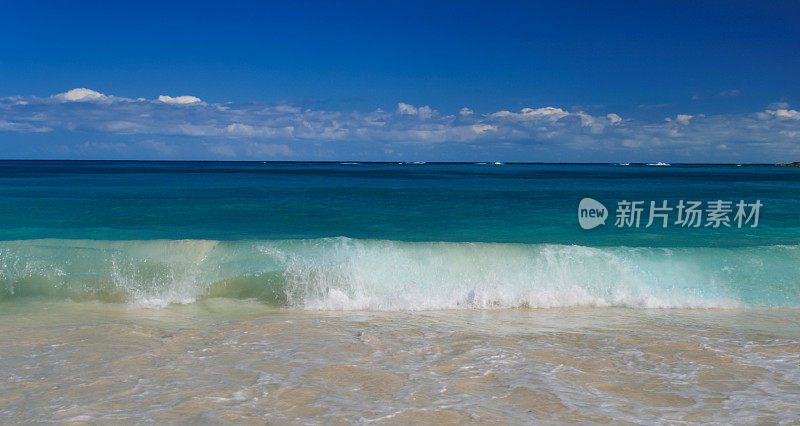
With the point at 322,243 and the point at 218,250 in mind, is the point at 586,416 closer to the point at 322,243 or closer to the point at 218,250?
the point at 322,243

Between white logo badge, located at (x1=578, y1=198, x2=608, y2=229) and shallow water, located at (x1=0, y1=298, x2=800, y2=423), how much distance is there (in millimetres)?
10871

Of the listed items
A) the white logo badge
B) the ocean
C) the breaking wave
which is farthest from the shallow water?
the white logo badge

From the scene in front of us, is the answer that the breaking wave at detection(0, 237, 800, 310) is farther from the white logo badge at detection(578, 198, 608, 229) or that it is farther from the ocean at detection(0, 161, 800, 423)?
the white logo badge at detection(578, 198, 608, 229)

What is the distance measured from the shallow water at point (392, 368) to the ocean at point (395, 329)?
0.08 feet

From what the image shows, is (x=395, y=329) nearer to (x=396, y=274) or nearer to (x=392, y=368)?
(x=392, y=368)

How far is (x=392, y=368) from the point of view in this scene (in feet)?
17.3

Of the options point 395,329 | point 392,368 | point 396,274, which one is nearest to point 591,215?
point 396,274

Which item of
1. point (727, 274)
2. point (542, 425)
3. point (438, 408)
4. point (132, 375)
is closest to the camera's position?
point (542, 425)

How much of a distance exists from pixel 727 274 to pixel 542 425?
322 inches

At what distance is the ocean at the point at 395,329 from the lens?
4.43 m

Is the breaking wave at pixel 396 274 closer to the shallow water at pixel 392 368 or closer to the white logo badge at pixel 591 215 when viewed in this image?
the shallow water at pixel 392 368

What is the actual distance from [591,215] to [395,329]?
16280mm

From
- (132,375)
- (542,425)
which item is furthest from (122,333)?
(542,425)

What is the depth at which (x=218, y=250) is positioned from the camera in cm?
1059
